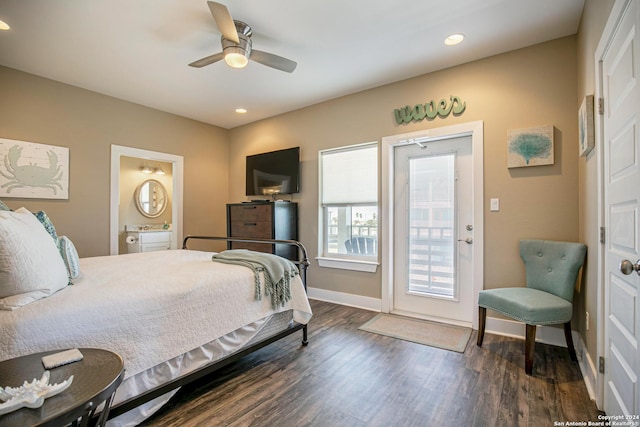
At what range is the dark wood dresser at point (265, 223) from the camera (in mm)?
3938

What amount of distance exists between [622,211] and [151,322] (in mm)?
2323

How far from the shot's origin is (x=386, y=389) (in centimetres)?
196

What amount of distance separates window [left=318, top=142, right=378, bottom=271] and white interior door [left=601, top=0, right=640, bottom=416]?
2.21 metres

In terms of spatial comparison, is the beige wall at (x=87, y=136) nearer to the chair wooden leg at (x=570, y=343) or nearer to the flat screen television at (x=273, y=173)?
the flat screen television at (x=273, y=173)

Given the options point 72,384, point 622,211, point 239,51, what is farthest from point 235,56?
point 622,211

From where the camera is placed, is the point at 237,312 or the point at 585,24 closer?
the point at 237,312

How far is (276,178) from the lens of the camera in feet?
14.4

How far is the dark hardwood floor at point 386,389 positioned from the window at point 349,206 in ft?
4.40

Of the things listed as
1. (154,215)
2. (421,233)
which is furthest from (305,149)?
(154,215)

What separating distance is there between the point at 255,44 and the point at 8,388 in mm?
2764

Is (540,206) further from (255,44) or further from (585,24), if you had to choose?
(255,44)

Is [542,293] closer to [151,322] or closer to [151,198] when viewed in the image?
[151,322]

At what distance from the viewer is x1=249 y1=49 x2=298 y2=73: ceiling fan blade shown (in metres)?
2.47

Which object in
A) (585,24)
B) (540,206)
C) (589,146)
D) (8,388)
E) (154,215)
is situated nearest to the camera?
(8,388)
